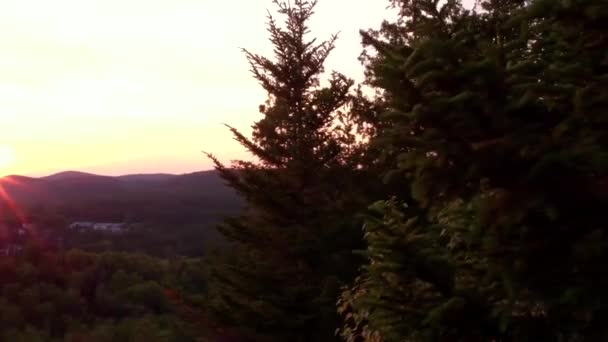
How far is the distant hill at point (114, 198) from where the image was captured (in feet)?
471

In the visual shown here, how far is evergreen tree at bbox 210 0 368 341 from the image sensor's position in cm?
1775

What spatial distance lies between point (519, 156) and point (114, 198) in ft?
561

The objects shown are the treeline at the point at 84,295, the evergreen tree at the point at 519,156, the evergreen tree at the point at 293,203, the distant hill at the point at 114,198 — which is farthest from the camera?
the distant hill at the point at 114,198

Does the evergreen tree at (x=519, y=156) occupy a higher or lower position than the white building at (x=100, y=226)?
higher

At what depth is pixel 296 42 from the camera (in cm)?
1938

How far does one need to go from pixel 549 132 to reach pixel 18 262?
333ft

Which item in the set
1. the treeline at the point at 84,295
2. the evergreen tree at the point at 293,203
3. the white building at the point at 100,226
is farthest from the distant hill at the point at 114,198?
the evergreen tree at the point at 293,203

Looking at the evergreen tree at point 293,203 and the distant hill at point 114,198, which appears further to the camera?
the distant hill at point 114,198

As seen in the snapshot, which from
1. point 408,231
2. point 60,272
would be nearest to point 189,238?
point 60,272

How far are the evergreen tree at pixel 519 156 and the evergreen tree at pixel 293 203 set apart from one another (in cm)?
1180

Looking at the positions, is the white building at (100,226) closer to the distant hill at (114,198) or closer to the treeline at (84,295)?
the distant hill at (114,198)

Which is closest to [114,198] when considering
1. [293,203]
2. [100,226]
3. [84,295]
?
[100,226]

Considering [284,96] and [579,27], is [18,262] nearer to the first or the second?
[284,96]

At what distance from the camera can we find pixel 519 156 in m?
4.48
